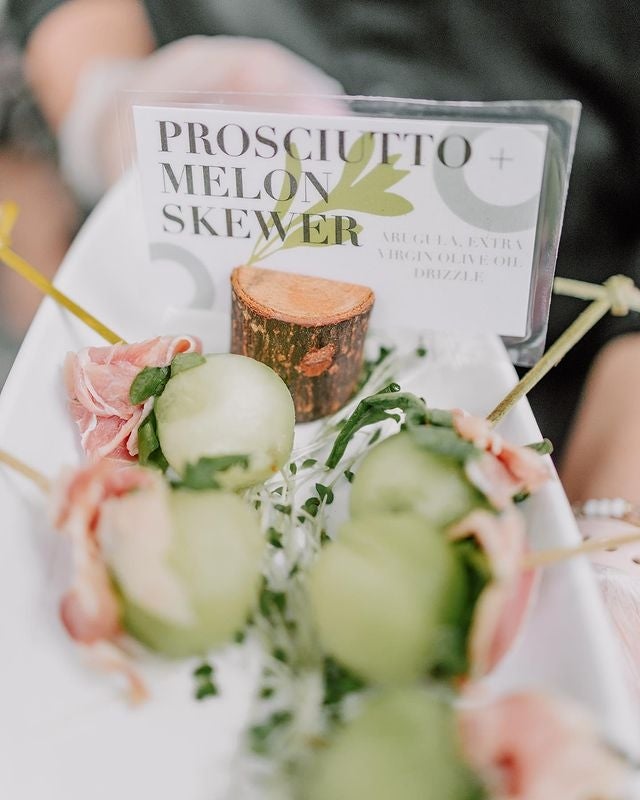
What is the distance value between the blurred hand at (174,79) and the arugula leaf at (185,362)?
1.61ft

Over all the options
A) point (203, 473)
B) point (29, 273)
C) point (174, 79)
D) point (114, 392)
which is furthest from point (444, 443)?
point (174, 79)

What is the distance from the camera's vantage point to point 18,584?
560mm

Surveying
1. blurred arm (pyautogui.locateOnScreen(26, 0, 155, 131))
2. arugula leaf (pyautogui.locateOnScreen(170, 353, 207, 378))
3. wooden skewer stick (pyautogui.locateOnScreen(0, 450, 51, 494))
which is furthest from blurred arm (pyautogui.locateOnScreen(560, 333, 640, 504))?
blurred arm (pyautogui.locateOnScreen(26, 0, 155, 131))

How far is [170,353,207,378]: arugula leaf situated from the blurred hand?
19.3 inches

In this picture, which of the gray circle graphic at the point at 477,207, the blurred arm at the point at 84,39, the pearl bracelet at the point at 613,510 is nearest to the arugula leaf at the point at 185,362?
the gray circle graphic at the point at 477,207

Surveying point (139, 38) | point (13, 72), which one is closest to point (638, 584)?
point (139, 38)

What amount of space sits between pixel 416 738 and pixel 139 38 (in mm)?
1104

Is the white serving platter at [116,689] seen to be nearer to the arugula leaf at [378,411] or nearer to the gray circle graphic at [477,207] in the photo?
the arugula leaf at [378,411]

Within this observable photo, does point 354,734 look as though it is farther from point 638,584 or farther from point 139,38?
point 139,38

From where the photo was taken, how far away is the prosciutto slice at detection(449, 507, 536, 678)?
0.45 meters

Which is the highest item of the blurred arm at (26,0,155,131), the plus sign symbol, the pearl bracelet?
the blurred arm at (26,0,155,131)

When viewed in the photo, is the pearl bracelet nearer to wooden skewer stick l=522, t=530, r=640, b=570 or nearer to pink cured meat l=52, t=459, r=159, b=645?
wooden skewer stick l=522, t=530, r=640, b=570

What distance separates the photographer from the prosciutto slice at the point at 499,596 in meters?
0.45

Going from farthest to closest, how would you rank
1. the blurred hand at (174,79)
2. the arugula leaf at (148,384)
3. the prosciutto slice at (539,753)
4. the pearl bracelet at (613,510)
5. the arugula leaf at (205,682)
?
the blurred hand at (174,79)
the pearl bracelet at (613,510)
the arugula leaf at (148,384)
the arugula leaf at (205,682)
the prosciutto slice at (539,753)
